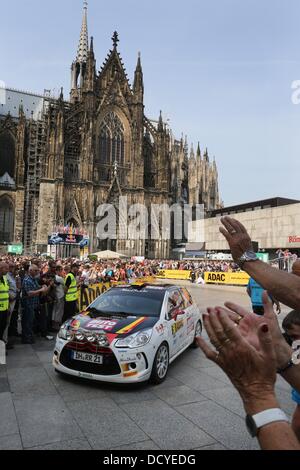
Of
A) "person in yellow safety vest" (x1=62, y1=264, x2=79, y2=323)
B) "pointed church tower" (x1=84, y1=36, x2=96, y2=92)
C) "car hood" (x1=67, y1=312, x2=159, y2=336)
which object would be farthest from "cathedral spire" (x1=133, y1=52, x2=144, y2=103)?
"car hood" (x1=67, y1=312, x2=159, y2=336)

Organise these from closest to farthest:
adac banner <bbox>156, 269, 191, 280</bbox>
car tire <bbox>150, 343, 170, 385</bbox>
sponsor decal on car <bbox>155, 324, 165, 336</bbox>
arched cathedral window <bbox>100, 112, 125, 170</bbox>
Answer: car tire <bbox>150, 343, 170, 385</bbox>
sponsor decal on car <bbox>155, 324, 165, 336</bbox>
adac banner <bbox>156, 269, 191, 280</bbox>
arched cathedral window <bbox>100, 112, 125, 170</bbox>

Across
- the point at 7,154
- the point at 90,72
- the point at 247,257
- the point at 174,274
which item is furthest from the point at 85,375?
the point at 7,154

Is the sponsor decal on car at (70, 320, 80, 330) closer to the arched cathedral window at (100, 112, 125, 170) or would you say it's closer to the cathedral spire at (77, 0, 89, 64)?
the arched cathedral window at (100, 112, 125, 170)

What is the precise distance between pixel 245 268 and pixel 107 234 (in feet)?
134

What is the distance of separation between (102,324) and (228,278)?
19385 millimetres

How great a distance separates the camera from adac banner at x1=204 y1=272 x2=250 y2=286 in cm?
2285

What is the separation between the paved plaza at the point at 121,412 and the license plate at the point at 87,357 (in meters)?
0.42

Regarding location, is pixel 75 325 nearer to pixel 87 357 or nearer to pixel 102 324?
pixel 102 324

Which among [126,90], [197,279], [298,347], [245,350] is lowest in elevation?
[197,279]

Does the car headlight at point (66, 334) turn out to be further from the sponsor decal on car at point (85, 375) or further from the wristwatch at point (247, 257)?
the wristwatch at point (247, 257)

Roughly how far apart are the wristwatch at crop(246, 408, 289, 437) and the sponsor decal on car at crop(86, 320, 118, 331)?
4.34 meters
